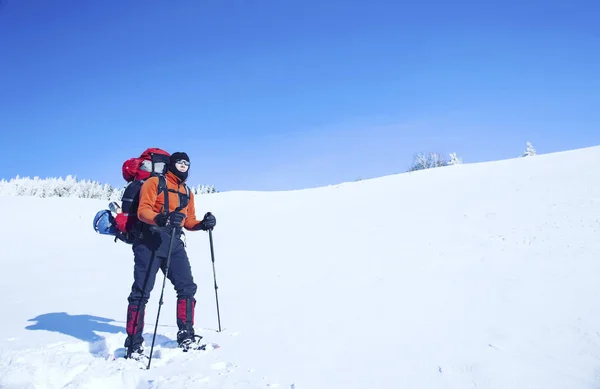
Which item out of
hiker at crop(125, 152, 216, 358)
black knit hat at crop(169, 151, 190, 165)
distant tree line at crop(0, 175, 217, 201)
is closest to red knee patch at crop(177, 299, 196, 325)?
hiker at crop(125, 152, 216, 358)

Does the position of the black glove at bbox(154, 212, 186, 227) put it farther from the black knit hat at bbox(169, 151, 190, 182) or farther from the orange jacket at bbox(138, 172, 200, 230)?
the black knit hat at bbox(169, 151, 190, 182)

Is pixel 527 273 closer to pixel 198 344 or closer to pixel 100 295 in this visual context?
pixel 198 344

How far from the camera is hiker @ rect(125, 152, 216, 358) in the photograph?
16.1ft

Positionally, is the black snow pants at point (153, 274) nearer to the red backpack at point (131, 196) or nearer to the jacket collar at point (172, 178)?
the red backpack at point (131, 196)

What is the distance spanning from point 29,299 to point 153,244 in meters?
6.37

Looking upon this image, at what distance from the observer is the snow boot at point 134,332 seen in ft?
15.7

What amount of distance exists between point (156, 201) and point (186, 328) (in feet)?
6.27

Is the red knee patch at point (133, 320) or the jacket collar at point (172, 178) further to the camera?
the jacket collar at point (172, 178)

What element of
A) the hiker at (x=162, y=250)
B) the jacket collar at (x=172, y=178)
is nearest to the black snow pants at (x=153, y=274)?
the hiker at (x=162, y=250)

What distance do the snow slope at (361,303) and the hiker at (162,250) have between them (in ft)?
1.51

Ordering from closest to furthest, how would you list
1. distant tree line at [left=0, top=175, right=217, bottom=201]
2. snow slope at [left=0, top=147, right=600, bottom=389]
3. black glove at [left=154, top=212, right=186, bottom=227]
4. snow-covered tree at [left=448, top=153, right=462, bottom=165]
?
snow slope at [left=0, top=147, right=600, bottom=389], black glove at [left=154, top=212, right=186, bottom=227], snow-covered tree at [left=448, top=153, right=462, bottom=165], distant tree line at [left=0, top=175, right=217, bottom=201]

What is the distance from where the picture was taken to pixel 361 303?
6.21 meters

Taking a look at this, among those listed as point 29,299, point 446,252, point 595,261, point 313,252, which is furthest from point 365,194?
point 29,299

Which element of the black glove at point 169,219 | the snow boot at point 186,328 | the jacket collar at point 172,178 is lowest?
the snow boot at point 186,328
